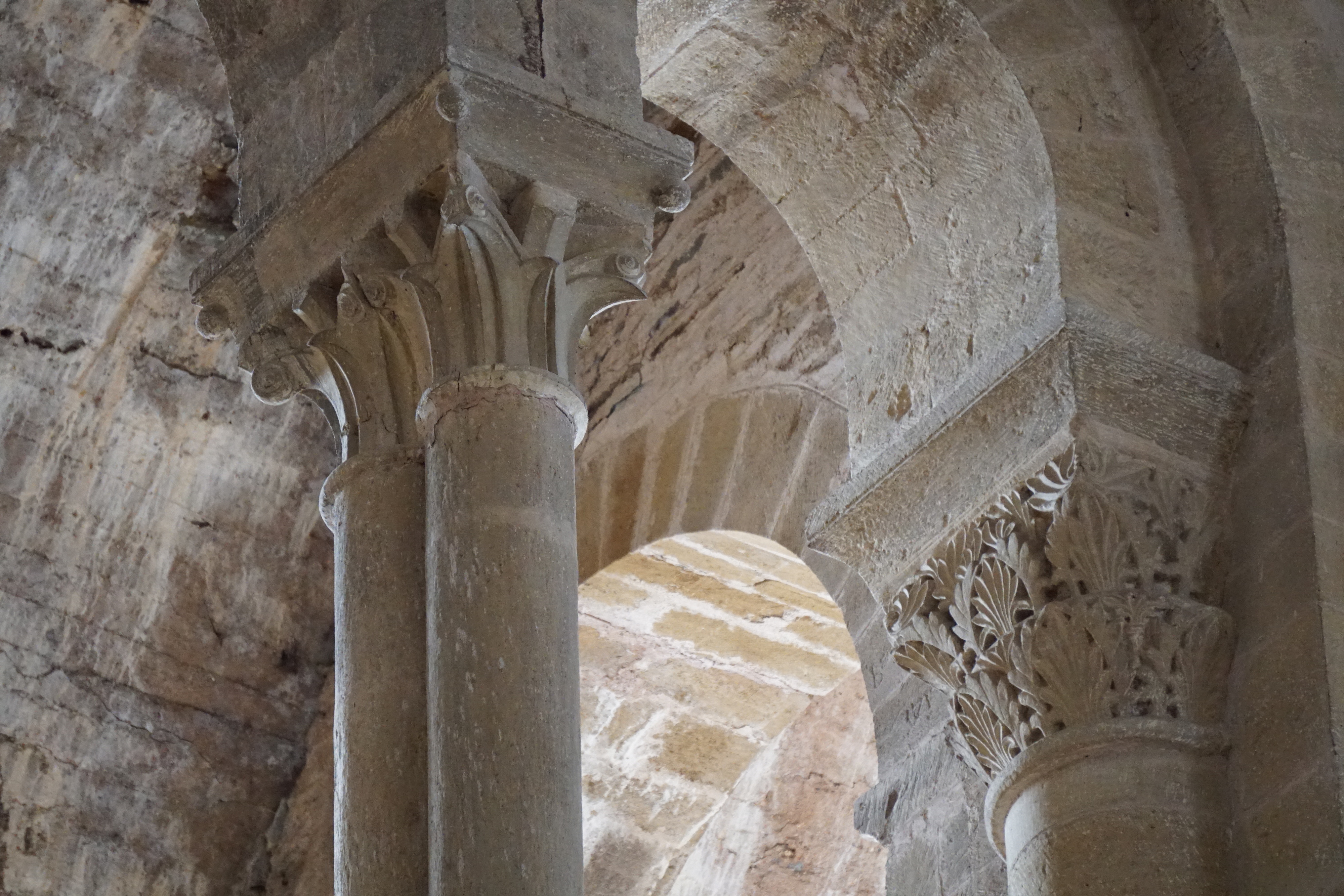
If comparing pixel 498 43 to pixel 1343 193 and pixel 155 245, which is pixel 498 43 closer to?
pixel 1343 193

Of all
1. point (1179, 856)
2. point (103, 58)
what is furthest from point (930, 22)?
point (103, 58)

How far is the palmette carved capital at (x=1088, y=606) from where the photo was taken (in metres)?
3.30

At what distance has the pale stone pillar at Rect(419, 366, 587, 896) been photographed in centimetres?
278


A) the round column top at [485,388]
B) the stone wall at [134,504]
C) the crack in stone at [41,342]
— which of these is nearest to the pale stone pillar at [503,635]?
the round column top at [485,388]

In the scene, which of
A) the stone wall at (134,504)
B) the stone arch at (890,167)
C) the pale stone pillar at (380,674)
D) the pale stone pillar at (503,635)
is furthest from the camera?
the stone wall at (134,504)

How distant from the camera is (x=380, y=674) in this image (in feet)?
10.0

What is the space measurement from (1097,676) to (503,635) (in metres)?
0.97

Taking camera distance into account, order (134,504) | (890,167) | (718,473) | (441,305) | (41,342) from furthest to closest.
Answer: (134,504) < (41,342) < (718,473) < (890,167) < (441,305)

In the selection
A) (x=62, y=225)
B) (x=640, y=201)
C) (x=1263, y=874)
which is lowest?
(x=1263, y=874)

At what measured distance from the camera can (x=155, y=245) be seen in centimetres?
586

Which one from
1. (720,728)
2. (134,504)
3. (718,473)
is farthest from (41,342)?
(720,728)

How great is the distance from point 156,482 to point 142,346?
39cm

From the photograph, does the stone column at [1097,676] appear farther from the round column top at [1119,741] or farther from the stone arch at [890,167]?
the stone arch at [890,167]

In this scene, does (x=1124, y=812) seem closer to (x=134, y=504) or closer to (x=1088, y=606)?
(x=1088, y=606)
